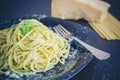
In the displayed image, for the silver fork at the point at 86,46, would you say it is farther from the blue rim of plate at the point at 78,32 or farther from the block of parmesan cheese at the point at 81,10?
the block of parmesan cheese at the point at 81,10

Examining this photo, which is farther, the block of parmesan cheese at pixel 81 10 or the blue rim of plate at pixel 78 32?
the block of parmesan cheese at pixel 81 10

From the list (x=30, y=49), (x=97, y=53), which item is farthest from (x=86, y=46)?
(x=30, y=49)

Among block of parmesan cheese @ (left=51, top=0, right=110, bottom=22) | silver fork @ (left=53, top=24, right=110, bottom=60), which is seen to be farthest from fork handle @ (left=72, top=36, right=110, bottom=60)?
block of parmesan cheese @ (left=51, top=0, right=110, bottom=22)

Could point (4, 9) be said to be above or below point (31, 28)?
below

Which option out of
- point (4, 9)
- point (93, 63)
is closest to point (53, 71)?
point (93, 63)

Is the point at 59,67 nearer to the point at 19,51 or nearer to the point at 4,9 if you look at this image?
the point at 19,51

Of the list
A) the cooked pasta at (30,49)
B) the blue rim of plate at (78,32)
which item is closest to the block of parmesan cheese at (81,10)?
the blue rim of plate at (78,32)
